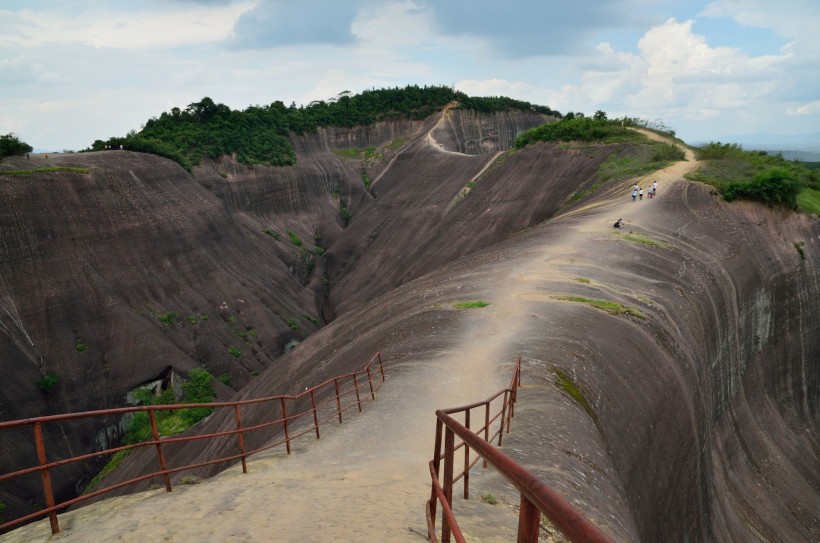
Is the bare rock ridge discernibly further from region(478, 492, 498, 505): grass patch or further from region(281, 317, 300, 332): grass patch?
region(478, 492, 498, 505): grass patch

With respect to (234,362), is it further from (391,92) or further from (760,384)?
(391,92)

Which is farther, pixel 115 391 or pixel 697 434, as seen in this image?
pixel 115 391

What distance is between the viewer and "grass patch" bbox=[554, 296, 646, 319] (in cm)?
1612

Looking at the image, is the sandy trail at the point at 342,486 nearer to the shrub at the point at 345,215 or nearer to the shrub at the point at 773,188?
the shrub at the point at 773,188

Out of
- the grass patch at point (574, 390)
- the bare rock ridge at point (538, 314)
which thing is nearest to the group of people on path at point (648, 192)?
the bare rock ridge at point (538, 314)

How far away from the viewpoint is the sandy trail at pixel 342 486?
5.93 metres

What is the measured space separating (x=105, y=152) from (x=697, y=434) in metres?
40.8

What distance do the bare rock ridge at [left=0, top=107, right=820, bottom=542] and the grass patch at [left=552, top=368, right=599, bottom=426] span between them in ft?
0.27

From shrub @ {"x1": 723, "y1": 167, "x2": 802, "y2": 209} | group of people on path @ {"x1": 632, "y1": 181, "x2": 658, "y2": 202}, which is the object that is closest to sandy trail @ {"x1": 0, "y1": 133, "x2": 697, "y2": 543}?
group of people on path @ {"x1": 632, "y1": 181, "x2": 658, "y2": 202}

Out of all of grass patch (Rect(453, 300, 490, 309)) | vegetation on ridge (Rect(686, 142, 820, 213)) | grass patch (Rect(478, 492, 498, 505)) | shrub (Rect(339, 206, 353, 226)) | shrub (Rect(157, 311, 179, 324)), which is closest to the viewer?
grass patch (Rect(478, 492, 498, 505))

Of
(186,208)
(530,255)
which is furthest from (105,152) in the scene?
(530,255)

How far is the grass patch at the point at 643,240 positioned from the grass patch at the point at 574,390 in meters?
13.3

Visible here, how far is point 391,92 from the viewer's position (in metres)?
82.7

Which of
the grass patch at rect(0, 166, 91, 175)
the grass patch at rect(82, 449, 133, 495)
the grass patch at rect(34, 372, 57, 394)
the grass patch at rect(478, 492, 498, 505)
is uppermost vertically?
the grass patch at rect(0, 166, 91, 175)
